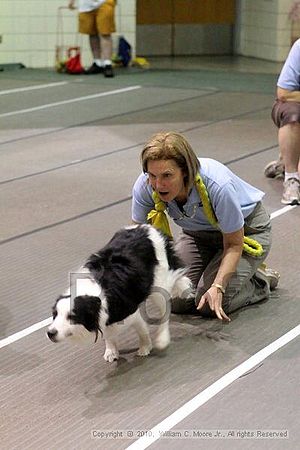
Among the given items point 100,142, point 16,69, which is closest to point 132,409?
point 100,142

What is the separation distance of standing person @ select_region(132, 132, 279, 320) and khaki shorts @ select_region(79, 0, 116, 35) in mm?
6482

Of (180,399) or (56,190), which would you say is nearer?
(180,399)

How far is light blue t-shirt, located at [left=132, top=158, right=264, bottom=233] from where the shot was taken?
317cm

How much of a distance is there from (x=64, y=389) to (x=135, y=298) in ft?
1.25

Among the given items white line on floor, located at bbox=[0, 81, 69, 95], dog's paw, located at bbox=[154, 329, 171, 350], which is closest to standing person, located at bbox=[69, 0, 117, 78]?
white line on floor, located at bbox=[0, 81, 69, 95]

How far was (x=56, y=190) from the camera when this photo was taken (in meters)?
5.31

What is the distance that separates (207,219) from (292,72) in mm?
1923

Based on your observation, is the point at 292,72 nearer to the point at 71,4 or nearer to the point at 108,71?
the point at 108,71

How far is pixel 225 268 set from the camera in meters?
3.21

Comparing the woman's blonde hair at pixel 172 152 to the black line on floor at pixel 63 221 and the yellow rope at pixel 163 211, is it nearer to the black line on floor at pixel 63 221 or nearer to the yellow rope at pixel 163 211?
the yellow rope at pixel 163 211

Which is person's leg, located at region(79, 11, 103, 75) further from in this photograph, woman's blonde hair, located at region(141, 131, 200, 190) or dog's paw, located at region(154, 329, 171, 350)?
dog's paw, located at region(154, 329, 171, 350)

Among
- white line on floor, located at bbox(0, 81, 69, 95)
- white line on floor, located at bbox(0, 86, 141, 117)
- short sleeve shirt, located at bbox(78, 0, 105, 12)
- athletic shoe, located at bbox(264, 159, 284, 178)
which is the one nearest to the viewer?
athletic shoe, located at bbox(264, 159, 284, 178)

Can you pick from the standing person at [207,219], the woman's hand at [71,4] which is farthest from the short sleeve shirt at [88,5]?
the standing person at [207,219]

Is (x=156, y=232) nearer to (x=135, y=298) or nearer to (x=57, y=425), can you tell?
(x=135, y=298)
